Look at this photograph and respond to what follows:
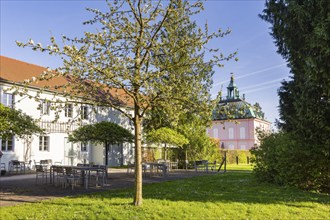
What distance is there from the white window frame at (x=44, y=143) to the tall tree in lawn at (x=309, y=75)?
64.5 ft

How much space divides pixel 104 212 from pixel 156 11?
220 inches

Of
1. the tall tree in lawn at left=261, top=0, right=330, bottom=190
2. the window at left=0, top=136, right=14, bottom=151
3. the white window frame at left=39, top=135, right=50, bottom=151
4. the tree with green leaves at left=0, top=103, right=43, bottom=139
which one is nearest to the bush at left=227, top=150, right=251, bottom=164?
the white window frame at left=39, top=135, right=50, bottom=151

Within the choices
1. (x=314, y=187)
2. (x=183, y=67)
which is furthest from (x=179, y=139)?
(x=183, y=67)

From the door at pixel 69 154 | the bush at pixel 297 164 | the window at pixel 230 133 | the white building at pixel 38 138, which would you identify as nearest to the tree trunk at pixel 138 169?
the bush at pixel 297 164

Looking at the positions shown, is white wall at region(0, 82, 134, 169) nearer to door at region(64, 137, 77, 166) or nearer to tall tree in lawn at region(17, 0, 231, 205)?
door at region(64, 137, 77, 166)

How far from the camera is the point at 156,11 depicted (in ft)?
30.0

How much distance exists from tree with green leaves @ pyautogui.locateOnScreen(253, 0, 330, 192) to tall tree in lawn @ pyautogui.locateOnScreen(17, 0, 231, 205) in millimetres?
3715

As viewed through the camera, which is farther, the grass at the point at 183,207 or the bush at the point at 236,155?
the bush at the point at 236,155

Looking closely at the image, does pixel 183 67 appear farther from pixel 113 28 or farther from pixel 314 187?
pixel 314 187

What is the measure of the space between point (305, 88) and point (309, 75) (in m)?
0.75

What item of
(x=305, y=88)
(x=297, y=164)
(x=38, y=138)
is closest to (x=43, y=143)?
(x=38, y=138)

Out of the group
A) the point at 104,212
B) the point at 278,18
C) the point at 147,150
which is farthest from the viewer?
the point at 147,150

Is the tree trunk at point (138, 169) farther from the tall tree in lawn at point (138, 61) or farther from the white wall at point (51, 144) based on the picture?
the white wall at point (51, 144)

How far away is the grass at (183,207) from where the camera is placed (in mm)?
7859
